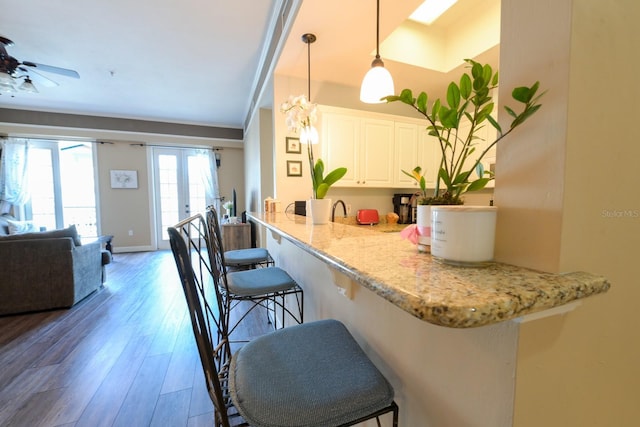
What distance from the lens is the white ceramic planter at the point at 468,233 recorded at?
52 centimetres

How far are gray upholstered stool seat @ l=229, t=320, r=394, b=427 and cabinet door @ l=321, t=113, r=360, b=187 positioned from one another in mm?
2082

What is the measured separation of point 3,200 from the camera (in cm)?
454

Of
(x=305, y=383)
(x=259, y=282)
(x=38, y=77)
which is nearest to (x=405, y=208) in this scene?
(x=259, y=282)

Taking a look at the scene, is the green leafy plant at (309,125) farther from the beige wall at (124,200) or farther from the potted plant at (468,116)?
the beige wall at (124,200)

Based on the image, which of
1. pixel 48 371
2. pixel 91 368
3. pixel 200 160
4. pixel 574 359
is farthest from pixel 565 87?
pixel 200 160

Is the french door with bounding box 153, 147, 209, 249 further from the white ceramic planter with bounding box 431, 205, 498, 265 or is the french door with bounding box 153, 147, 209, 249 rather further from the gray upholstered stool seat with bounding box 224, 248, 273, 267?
the white ceramic planter with bounding box 431, 205, 498, 265

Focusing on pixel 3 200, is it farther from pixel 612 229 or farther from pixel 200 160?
pixel 612 229

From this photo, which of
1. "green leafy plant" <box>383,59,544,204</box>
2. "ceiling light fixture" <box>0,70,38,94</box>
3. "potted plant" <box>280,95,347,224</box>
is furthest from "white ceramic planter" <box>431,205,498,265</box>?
"ceiling light fixture" <box>0,70,38,94</box>

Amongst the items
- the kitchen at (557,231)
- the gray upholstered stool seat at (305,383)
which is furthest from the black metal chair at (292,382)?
the kitchen at (557,231)

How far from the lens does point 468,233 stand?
0.53 m

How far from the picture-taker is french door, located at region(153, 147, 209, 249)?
563 centimetres

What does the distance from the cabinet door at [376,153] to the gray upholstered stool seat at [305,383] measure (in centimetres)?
223

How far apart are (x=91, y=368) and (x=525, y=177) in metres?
2.58

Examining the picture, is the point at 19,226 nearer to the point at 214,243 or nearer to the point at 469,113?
the point at 214,243
